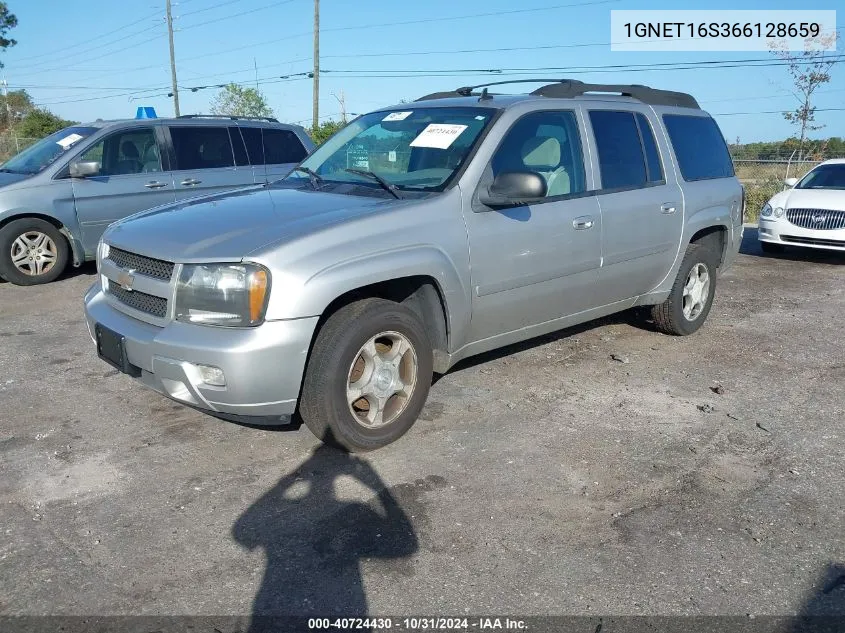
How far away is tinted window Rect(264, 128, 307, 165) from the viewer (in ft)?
30.5

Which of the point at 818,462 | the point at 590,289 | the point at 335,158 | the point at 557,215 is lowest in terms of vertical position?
the point at 818,462

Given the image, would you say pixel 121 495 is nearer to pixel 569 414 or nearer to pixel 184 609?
pixel 184 609

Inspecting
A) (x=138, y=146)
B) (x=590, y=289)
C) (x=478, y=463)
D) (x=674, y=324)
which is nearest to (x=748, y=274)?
(x=674, y=324)

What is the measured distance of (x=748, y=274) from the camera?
9375 mm

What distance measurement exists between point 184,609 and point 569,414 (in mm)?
2590

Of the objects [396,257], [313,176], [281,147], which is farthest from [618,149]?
[281,147]

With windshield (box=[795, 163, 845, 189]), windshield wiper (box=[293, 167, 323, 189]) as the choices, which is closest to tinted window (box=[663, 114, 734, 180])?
windshield wiper (box=[293, 167, 323, 189])

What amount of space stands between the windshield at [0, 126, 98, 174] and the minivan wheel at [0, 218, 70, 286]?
66cm

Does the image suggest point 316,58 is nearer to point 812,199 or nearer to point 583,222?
point 812,199

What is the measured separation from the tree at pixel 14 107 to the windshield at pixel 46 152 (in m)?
39.8

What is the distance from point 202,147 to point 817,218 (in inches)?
321

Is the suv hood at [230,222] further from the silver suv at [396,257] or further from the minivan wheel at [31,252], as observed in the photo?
the minivan wheel at [31,252]

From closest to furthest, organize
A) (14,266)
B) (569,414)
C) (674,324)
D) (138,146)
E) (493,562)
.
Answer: (493,562) → (569,414) → (674,324) → (14,266) → (138,146)

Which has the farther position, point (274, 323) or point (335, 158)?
point (335, 158)
